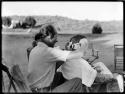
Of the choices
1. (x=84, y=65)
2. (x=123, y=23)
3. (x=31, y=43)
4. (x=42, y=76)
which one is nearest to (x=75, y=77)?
(x=84, y=65)

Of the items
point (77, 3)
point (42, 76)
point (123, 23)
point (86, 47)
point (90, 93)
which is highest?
point (77, 3)

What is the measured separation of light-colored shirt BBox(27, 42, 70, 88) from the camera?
270cm

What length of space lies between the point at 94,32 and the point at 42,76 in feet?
2.11

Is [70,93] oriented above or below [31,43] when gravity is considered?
below

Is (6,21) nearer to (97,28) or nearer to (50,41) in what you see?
(50,41)

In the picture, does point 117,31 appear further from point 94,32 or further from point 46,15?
point 46,15

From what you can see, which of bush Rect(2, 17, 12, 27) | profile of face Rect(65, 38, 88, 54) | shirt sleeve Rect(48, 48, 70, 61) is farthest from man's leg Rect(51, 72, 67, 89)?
bush Rect(2, 17, 12, 27)

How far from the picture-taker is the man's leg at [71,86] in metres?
2.74

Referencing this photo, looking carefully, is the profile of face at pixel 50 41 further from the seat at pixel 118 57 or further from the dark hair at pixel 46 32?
the seat at pixel 118 57

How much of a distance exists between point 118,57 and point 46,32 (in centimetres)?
73

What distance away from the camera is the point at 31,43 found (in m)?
2.75

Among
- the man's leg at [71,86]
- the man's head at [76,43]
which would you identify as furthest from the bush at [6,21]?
the man's leg at [71,86]

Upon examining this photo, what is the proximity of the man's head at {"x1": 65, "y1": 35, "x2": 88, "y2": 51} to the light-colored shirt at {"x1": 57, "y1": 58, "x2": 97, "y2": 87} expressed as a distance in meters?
0.12

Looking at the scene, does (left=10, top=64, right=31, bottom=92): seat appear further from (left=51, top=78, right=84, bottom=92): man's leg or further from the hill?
the hill
